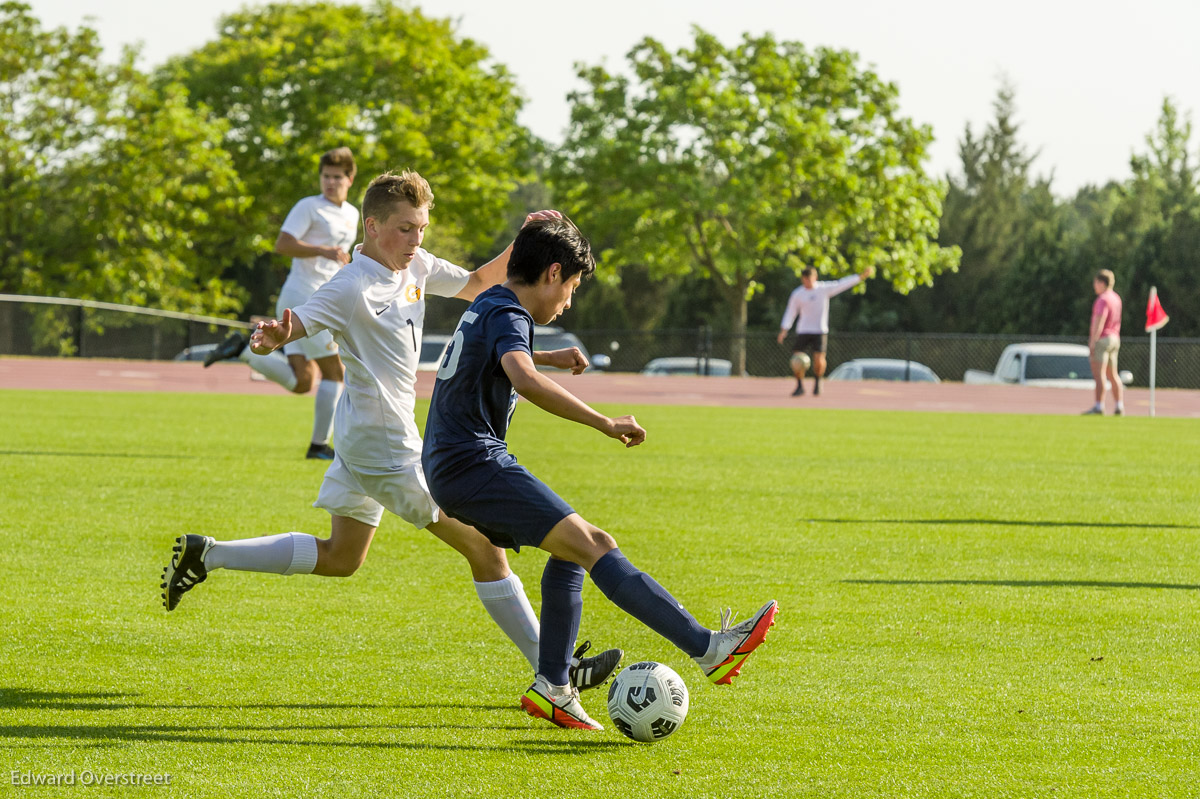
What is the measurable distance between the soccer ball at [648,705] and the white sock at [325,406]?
21.6 feet

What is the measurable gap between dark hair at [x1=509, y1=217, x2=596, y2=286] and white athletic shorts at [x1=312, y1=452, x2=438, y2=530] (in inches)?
31.9

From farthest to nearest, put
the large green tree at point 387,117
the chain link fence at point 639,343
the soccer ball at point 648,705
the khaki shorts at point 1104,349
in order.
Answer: the large green tree at point 387,117 → the chain link fence at point 639,343 → the khaki shorts at point 1104,349 → the soccer ball at point 648,705

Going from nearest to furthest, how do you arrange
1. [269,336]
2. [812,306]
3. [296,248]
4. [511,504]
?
[511,504] → [269,336] → [296,248] → [812,306]

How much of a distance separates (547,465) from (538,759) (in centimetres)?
827

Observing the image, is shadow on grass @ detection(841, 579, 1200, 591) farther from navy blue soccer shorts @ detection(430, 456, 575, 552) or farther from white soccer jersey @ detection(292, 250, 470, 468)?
navy blue soccer shorts @ detection(430, 456, 575, 552)

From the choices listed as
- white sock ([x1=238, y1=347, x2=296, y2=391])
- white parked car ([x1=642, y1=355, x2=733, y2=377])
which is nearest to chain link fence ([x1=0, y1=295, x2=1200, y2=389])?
white parked car ([x1=642, y1=355, x2=733, y2=377])

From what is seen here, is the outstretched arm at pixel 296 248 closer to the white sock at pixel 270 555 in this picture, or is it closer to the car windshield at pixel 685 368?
the white sock at pixel 270 555

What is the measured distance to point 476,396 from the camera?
164 inches

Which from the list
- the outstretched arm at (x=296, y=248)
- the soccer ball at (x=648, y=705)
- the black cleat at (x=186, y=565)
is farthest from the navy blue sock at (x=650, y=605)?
the outstretched arm at (x=296, y=248)

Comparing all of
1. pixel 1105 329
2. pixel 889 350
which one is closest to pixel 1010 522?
pixel 1105 329

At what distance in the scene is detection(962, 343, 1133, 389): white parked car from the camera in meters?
33.6

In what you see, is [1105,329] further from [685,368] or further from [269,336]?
[685,368]

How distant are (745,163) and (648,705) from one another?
122 feet

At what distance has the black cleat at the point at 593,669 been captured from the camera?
4469mm
